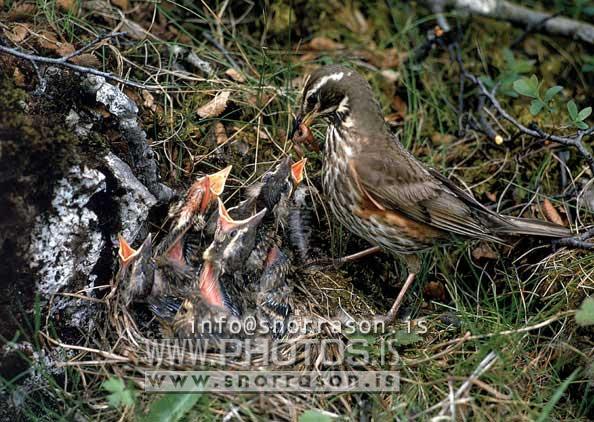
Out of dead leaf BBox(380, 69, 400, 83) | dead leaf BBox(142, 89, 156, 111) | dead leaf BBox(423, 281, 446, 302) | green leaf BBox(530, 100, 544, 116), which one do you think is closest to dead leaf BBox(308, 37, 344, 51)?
dead leaf BBox(380, 69, 400, 83)

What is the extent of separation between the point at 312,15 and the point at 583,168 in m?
2.46

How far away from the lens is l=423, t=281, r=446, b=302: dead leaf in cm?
518

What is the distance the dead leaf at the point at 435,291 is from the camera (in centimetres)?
518

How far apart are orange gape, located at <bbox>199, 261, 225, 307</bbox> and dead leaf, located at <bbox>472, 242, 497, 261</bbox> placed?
1.99 metres

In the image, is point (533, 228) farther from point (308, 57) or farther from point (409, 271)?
point (308, 57)

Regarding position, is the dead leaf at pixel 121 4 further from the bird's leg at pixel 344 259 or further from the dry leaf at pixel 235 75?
the bird's leg at pixel 344 259

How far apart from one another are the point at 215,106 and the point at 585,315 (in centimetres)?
261

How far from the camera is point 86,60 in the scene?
4738 millimetres

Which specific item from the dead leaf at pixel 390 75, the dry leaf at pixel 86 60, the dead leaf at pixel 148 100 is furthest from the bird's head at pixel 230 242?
the dead leaf at pixel 390 75

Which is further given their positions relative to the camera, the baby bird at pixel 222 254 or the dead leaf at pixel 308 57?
the dead leaf at pixel 308 57

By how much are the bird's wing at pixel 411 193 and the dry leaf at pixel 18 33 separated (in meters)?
2.08

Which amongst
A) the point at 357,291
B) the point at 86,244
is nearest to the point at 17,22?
the point at 86,244

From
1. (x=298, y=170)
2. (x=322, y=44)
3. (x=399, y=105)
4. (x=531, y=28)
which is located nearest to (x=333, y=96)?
(x=298, y=170)

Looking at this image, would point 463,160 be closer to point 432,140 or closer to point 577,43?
point 432,140
